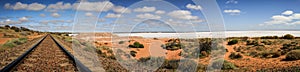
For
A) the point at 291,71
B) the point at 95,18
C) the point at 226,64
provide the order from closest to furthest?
the point at 95,18 → the point at 291,71 → the point at 226,64

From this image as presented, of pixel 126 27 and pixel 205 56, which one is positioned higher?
pixel 126 27

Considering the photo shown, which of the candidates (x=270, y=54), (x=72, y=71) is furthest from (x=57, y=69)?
(x=270, y=54)

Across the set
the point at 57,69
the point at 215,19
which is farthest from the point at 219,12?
the point at 57,69

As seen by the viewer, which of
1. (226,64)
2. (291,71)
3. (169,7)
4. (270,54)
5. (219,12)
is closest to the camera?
(219,12)

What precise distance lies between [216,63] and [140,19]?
→ 5646mm

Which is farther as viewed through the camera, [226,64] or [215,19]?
[226,64]

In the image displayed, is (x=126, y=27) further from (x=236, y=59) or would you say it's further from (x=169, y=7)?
(x=236, y=59)

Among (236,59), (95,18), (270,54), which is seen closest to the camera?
(95,18)

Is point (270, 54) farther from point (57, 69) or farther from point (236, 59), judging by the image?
point (57, 69)

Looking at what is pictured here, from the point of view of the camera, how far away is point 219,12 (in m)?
8.50

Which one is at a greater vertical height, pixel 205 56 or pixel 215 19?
pixel 215 19

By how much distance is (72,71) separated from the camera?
34.9 feet

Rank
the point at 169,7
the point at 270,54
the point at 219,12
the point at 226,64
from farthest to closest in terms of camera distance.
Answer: the point at 270,54 < the point at 226,64 < the point at 169,7 < the point at 219,12

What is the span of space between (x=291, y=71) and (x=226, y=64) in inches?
116
